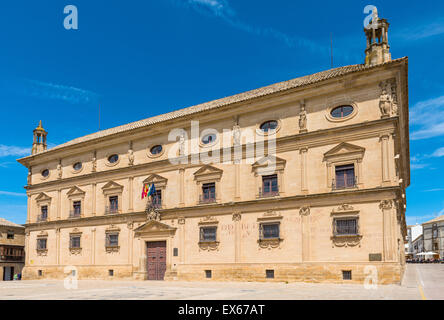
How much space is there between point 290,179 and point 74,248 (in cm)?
2276

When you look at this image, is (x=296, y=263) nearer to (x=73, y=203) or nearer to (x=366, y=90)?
(x=366, y=90)

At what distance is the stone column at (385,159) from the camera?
2703 centimetres

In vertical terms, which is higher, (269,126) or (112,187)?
(269,126)

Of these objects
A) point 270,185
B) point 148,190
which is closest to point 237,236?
point 270,185

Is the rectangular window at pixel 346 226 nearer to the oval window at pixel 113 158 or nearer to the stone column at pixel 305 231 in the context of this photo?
the stone column at pixel 305 231

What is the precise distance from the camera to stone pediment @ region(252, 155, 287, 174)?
31297 mm

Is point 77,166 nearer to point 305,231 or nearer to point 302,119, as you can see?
point 302,119

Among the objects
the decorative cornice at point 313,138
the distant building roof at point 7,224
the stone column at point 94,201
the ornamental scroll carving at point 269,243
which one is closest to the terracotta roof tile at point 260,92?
the decorative cornice at point 313,138

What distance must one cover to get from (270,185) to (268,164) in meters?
1.52

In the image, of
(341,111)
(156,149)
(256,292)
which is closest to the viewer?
(256,292)

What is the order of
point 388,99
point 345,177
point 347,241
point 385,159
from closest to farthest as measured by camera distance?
1. point 385,159
2. point 347,241
3. point 388,99
4. point 345,177

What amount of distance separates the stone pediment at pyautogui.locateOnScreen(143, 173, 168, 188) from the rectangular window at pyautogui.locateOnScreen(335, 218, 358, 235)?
14969 millimetres

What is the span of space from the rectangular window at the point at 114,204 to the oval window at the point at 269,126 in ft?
50.9

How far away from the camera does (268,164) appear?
31828mm
